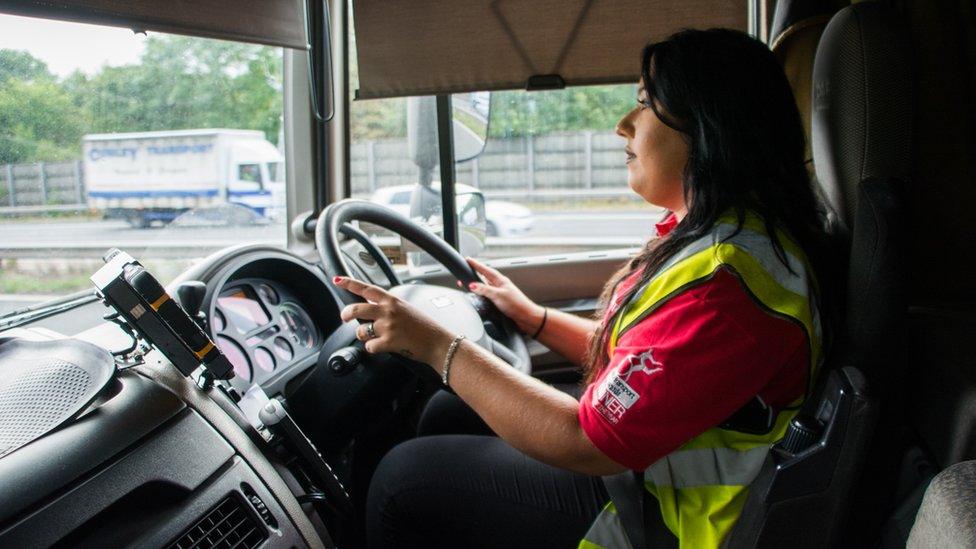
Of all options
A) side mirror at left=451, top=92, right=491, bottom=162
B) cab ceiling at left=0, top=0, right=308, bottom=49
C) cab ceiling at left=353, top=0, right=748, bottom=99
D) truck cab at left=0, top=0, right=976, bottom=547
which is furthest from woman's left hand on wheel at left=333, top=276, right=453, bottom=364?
side mirror at left=451, top=92, right=491, bottom=162

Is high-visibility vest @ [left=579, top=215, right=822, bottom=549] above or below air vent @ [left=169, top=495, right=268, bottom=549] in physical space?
above

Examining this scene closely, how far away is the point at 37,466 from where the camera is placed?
89cm

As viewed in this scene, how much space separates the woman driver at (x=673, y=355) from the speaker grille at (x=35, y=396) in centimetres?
46

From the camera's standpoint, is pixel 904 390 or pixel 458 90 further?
pixel 458 90

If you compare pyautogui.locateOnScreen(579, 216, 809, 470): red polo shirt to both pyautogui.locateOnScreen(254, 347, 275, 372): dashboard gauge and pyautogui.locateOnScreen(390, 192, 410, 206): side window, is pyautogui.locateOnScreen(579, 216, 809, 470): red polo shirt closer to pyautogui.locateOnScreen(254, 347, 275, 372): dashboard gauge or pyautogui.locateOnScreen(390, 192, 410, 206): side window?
pyautogui.locateOnScreen(254, 347, 275, 372): dashboard gauge

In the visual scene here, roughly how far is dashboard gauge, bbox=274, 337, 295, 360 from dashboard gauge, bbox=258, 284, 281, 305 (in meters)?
0.11

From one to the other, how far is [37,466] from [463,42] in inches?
60.8

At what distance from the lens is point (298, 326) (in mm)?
1828

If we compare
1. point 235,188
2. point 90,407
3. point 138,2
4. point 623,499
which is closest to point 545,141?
point 235,188

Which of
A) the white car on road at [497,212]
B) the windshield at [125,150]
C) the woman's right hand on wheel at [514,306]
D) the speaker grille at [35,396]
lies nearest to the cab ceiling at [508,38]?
the windshield at [125,150]

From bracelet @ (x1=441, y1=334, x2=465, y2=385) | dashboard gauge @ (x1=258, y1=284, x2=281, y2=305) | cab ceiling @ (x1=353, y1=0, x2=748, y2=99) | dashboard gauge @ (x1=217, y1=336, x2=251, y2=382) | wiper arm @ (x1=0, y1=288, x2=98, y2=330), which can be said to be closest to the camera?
bracelet @ (x1=441, y1=334, x2=465, y2=385)

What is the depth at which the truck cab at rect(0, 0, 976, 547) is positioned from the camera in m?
1.00

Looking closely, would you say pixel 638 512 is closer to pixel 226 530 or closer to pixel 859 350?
pixel 859 350

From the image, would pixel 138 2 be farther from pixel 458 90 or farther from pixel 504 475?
pixel 504 475
